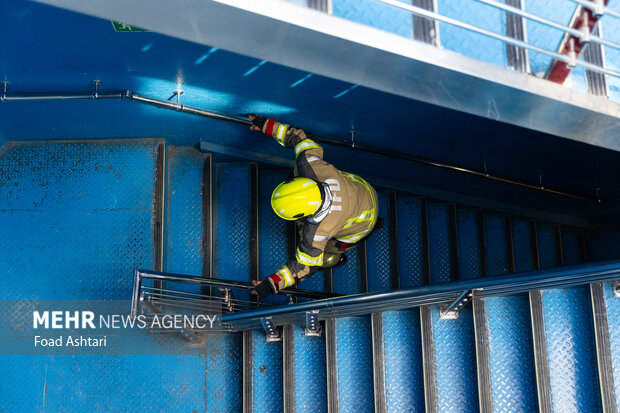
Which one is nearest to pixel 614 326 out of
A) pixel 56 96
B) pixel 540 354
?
pixel 540 354

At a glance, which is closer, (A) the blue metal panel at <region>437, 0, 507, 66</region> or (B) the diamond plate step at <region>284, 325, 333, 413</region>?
(A) the blue metal panel at <region>437, 0, 507, 66</region>

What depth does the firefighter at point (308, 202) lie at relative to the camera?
162 inches

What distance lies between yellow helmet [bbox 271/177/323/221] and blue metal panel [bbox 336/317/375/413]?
2.76 ft

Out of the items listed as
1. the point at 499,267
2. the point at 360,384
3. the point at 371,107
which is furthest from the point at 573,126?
the point at 499,267

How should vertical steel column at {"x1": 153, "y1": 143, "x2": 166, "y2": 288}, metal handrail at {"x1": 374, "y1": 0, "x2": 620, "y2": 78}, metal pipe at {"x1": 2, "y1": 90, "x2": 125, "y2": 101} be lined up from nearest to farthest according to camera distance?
metal handrail at {"x1": 374, "y1": 0, "x2": 620, "y2": 78}, metal pipe at {"x1": 2, "y1": 90, "x2": 125, "y2": 101}, vertical steel column at {"x1": 153, "y1": 143, "x2": 166, "y2": 288}

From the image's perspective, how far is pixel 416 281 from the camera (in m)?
5.98

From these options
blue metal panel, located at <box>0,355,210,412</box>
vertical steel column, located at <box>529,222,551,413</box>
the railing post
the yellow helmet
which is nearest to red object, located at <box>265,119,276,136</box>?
the yellow helmet

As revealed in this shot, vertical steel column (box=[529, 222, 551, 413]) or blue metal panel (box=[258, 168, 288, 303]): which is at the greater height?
blue metal panel (box=[258, 168, 288, 303])

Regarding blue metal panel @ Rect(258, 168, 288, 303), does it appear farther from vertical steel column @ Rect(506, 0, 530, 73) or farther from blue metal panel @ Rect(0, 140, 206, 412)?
vertical steel column @ Rect(506, 0, 530, 73)

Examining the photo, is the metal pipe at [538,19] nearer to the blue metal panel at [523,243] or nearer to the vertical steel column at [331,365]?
the vertical steel column at [331,365]

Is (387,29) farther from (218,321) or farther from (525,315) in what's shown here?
(218,321)

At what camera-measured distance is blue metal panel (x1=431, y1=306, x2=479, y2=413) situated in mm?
3510

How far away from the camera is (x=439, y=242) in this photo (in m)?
6.15

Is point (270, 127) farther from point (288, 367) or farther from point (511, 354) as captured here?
point (511, 354)
